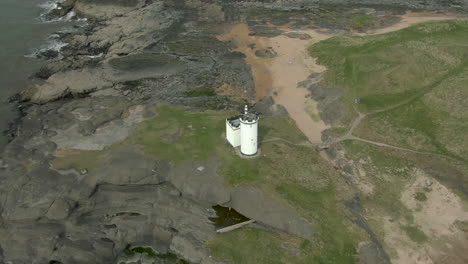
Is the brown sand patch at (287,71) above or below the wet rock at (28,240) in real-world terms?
above

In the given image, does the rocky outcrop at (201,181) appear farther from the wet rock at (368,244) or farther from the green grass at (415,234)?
the green grass at (415,234)

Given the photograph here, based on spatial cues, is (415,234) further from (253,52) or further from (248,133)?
(253,52)

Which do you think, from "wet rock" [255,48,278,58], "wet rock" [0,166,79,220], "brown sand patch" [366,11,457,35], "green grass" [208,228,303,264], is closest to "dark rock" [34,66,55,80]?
"wet rock" [0,166,79,220]

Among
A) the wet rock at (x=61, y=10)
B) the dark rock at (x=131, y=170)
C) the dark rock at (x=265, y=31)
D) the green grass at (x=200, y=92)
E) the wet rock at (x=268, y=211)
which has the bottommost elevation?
the wet rock at (x=268, y=211)

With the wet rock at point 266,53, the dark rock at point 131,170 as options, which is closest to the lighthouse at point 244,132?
the dark rock at point 131,170

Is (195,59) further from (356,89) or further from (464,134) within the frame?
(464,134)

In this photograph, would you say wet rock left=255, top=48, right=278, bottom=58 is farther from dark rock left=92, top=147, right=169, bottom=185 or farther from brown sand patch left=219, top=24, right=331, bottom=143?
dark rock left=92, top=147, right=169, bottom=185
